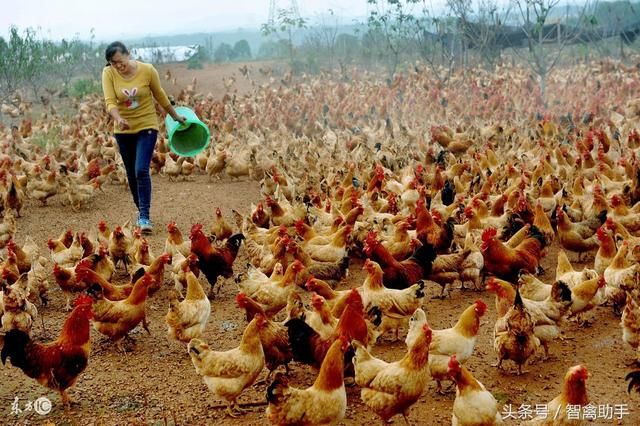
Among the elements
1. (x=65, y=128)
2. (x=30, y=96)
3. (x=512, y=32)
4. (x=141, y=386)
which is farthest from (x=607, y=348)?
(x=30, y=96)

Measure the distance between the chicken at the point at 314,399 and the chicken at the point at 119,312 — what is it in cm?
206

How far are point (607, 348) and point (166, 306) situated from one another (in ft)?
14.6

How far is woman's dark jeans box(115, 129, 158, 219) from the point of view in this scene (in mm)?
8703

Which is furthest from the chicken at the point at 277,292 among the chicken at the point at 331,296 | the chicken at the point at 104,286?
the chicken at the point at 104,286

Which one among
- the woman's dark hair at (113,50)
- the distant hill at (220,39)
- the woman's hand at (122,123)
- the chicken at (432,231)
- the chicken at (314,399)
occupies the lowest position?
the chicken at (314,399)

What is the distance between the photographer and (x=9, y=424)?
472 centimetres

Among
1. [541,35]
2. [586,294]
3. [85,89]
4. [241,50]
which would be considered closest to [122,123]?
[586,294]

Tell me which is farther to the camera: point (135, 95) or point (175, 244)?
point (135, 95)

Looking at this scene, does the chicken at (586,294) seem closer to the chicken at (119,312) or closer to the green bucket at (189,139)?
the chicken at (119,312)

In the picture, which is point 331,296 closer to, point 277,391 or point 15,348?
point 277,391

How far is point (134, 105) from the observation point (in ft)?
28.1

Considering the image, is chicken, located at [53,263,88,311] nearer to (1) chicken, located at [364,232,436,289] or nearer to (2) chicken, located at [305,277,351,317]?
(2) chicken, located at [305,277,351,317]

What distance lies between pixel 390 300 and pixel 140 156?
4.65 meters

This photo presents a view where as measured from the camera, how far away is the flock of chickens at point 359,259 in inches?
184
